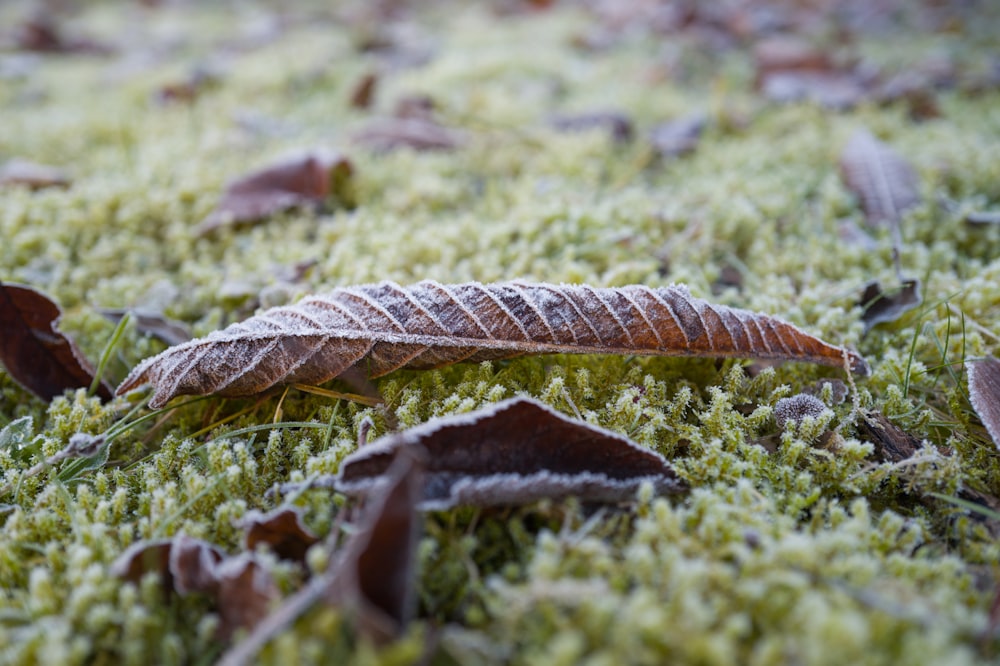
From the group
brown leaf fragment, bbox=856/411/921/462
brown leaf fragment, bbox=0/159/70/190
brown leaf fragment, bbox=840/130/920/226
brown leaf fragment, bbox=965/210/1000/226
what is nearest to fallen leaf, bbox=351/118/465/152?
brown leaf fragment, bbox=0/159/70/190

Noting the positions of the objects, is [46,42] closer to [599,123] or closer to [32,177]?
[32,177]

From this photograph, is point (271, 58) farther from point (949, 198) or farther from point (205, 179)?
point (949, 198)

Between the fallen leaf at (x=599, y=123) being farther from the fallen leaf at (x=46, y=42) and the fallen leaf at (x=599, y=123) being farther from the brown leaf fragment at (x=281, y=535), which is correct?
the fallen leaf at (x=46, y=42)

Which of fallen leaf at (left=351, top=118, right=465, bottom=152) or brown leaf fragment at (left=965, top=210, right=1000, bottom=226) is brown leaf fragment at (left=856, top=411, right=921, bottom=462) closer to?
brown leaf fragment at (left=965, top=210, right=1000, bottom=226)

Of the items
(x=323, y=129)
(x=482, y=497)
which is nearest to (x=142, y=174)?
(x=323, y=129)

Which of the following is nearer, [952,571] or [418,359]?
[952,571]

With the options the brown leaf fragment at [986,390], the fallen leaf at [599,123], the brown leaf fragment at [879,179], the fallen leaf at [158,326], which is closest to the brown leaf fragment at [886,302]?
the brown leaf fragment at [986,390]
